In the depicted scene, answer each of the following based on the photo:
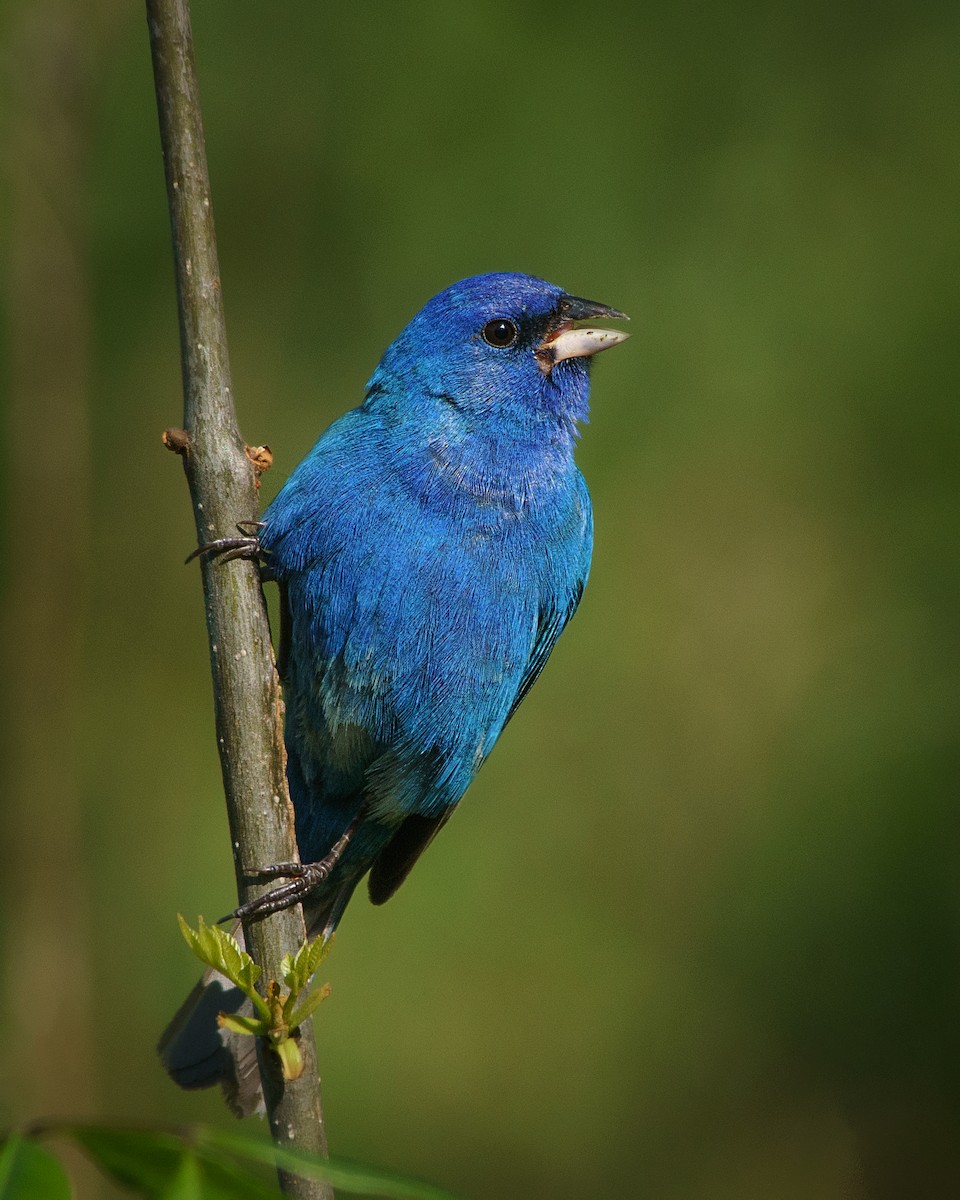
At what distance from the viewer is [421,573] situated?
119 inches

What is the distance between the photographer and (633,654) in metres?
5.34

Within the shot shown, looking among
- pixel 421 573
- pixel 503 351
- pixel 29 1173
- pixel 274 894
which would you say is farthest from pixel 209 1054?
pixel 29 1173

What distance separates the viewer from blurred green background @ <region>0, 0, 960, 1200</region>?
196 inches

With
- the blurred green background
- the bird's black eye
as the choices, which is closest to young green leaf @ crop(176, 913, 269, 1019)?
the bird's black eye

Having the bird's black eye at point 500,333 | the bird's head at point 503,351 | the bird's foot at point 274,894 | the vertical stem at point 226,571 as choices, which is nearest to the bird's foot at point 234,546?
the vertical stem at point 226,571

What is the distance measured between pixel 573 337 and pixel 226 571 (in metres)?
1.51

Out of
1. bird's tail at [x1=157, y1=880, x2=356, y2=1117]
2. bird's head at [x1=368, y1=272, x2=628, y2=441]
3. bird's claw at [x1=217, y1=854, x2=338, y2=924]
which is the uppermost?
bird's head at [x1=368, y1=272, x2=628, y2=441]

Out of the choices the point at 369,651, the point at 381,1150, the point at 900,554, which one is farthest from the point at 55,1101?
the point at 900,554

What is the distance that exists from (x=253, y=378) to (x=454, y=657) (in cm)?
284

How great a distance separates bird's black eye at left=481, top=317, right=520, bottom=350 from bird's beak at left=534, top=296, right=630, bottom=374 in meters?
0.08

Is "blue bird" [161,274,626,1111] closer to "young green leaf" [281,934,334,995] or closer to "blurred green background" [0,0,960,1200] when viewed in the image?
"young green leaf" [281,934,334,995]

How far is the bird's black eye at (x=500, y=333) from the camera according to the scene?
11.4ft

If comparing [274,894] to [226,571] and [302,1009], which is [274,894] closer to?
[302,1009]

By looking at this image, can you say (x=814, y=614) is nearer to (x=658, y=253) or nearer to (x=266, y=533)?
(x=658, y=253)
